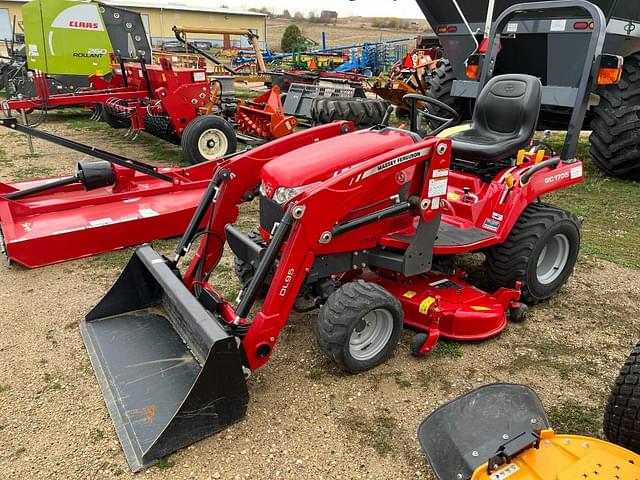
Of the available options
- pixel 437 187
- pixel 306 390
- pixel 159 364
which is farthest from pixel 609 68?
pixel 159 364

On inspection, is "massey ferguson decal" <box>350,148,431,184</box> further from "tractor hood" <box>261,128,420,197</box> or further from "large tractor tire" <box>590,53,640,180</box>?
"large tractor tire" <box>590,53,640,180</box>

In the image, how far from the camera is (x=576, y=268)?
445 cm

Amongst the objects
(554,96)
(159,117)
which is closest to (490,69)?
(554,96)

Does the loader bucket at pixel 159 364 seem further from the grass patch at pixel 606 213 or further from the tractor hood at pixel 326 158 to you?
the grass patch at pixel 606 213

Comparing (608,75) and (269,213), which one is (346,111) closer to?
(608,75)

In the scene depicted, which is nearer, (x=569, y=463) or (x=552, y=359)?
(x=569, y=463)

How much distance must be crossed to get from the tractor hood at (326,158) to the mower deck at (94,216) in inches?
78.3

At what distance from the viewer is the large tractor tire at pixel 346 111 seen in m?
8.09

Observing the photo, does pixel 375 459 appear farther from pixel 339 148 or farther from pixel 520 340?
pixel 339 148

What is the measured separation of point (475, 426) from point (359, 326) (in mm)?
868

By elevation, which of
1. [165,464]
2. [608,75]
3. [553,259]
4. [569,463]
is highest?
[608,75]

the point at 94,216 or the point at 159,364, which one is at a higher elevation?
the point at 94,216

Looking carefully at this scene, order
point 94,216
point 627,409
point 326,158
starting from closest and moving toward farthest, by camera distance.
→ point 627,409 < point 326,158 < point 94,216

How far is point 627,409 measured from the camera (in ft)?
7.18
